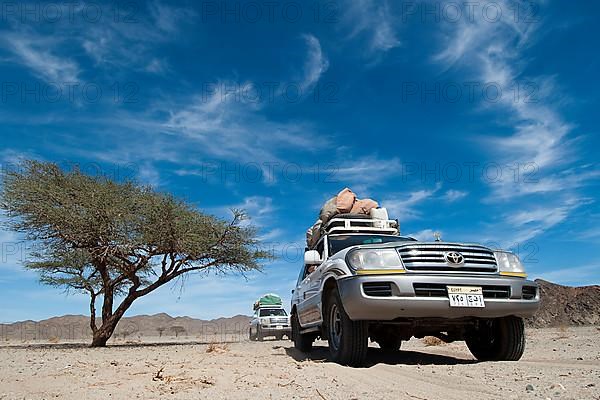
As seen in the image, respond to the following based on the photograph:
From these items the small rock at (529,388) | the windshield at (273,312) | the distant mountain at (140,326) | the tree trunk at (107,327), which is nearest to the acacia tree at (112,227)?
the tree trunk at (107,327)

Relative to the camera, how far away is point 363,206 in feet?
34.8

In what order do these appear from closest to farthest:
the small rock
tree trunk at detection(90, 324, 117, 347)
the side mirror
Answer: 1. the small rock
2. the side mirror
3. tree trunk at detection(90, 324, 117, 347)

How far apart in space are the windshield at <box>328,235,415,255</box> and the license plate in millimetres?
2109

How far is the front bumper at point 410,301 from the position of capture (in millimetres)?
5801

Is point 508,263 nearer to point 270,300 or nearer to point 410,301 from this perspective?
point 410,301

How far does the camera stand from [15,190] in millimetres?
16500

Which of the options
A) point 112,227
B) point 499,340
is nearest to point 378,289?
point 499,340

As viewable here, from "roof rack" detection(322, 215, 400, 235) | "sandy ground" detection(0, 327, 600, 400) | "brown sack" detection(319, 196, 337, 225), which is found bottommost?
"sandy ground" detection(0, 327, 600, 400)

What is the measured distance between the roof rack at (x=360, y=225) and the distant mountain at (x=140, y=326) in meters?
47.0

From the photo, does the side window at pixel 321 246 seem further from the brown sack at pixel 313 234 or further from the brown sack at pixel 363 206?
the brown sack at pixel 363 206

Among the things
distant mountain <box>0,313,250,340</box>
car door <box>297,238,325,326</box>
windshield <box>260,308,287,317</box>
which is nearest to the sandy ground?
car door <box>297,238,325,326</box>

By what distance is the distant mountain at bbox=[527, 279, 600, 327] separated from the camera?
1927cm

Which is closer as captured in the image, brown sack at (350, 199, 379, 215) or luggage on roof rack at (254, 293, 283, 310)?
brown sack at (350, 199, 379, 215)

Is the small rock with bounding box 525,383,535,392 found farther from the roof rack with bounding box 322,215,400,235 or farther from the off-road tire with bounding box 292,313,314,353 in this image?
the off-road tire with bounding box 292,313,314,353
